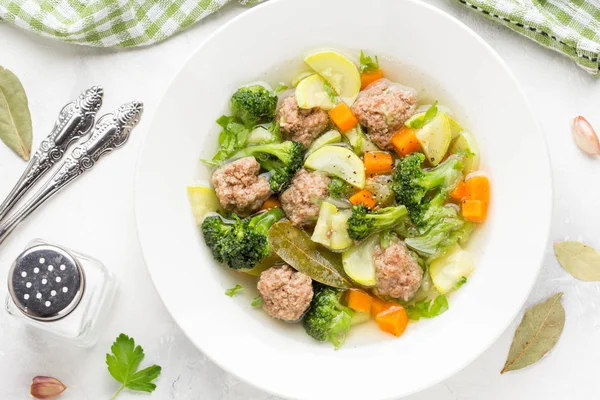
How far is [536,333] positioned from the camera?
11.7 ft

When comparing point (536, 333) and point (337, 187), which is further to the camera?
point (536, 333)

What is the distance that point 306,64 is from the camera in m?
3.33

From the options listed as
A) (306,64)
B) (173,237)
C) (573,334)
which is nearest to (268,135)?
(306,64)

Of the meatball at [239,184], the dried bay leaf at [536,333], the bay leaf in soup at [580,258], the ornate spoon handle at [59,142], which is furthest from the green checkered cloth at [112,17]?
the dried bay leaf at [536,333]

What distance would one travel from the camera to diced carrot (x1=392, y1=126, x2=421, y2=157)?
3.35 metres

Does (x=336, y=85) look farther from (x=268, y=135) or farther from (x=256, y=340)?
(x=256, y=340)

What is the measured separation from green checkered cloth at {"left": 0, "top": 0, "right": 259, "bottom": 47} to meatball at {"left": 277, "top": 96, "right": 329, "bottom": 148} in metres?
0.72

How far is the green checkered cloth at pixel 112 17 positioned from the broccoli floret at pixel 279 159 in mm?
869

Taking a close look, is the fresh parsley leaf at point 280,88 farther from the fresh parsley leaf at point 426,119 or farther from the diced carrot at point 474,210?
the diced carrot at point 474,210

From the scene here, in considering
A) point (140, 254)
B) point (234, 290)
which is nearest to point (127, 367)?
point (140, 254)

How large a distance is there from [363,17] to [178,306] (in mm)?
1682

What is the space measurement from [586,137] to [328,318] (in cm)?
174

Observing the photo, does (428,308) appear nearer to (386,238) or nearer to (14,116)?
(386,238)

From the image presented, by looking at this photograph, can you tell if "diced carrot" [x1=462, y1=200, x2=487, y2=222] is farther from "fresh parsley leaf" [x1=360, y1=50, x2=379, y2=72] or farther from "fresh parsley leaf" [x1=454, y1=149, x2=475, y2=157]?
"fresh parsley leaf" [x1=360, y1=50, x2=379, y2=72]
